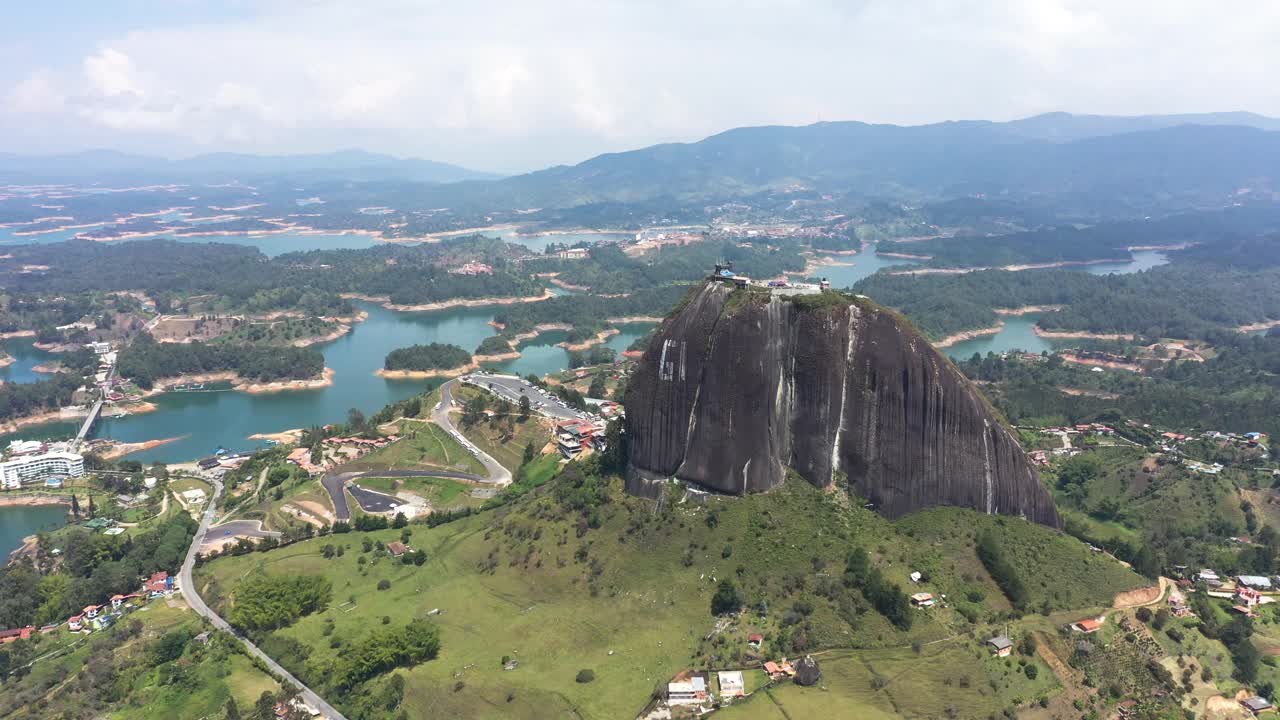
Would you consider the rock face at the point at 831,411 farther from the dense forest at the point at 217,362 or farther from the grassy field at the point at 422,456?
the dense forest at the point at 217,362

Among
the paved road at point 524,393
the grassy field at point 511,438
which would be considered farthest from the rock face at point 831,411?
the paved road at point 524,393

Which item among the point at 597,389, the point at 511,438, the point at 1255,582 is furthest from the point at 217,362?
the point at 1255,582

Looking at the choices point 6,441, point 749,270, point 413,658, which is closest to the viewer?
point 413,658

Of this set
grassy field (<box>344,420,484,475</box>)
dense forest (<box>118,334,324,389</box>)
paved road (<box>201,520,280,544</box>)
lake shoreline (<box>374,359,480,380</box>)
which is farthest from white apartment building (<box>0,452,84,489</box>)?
lake shoreline (<box>374,359,480,380</box>)

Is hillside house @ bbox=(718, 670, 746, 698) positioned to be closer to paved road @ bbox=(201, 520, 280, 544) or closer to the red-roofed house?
paved road @ bbox=(201, 520, 280, 544)

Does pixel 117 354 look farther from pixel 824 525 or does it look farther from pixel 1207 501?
pixel 1207 501

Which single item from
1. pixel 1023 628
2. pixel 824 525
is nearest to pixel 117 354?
pixel 824 525
